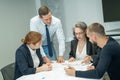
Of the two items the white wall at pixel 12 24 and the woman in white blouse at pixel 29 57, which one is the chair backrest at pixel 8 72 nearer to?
the woman in white blouse at pixel 29 57

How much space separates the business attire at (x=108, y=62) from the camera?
2.22 meters

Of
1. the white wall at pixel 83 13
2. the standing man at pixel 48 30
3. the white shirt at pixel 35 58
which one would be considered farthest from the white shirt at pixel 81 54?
the white wall at pixel 83 13

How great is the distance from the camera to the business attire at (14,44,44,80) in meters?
2.71

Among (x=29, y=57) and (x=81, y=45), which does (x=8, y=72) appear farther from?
(x=81, y=45)

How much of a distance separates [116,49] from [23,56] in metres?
1.08

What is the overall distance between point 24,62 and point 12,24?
2.16 m

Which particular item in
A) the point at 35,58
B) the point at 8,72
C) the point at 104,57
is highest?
the point at 104,57

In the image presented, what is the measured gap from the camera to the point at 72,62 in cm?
307

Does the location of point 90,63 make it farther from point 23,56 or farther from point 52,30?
point 52,30

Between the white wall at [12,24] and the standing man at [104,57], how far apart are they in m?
2.47

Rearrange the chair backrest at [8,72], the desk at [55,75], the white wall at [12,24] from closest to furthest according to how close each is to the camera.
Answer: the desk at [55,75] → the chair backrest at [8,72] → the white wall at [12,24]

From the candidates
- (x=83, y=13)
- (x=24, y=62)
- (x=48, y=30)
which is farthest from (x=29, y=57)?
(x=83, y=13)

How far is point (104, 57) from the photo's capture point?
2.22 m

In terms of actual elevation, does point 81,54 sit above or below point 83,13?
below
